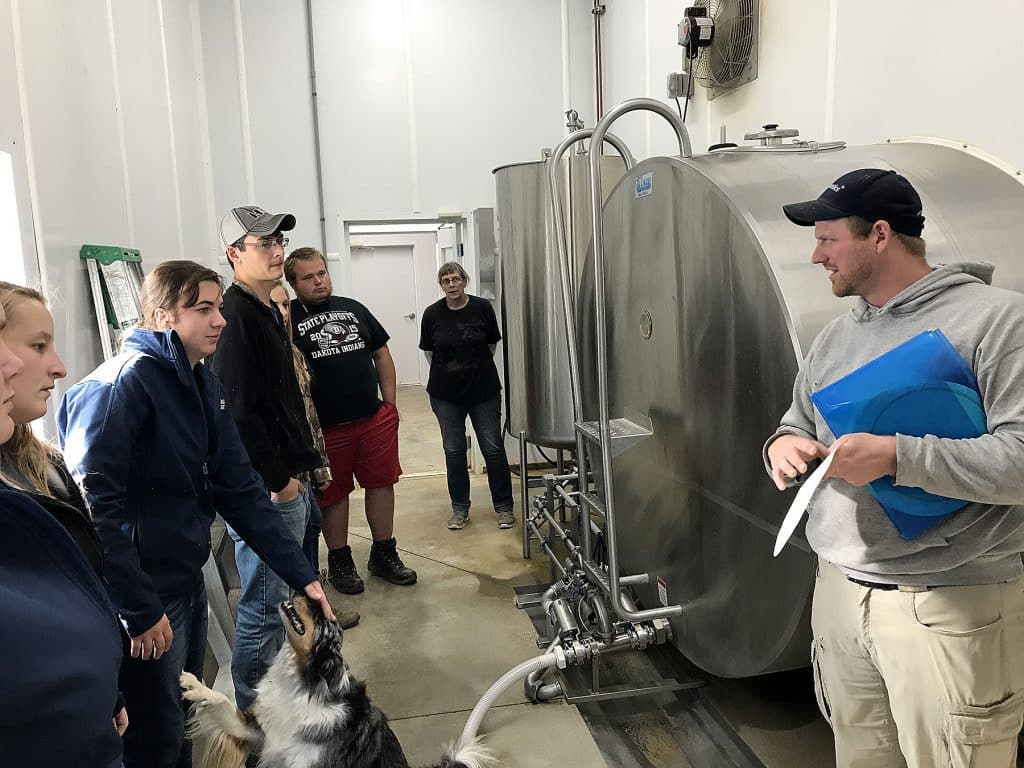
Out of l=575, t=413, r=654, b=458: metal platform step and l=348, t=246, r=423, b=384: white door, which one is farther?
l=348, t=246, r=423, b=384: white door

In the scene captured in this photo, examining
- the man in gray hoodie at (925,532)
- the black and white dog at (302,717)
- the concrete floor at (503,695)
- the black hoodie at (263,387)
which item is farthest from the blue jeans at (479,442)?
the man in gray hoodie at (925,532)

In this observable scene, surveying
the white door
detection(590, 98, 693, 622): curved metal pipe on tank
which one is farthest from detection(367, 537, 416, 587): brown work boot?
the white door

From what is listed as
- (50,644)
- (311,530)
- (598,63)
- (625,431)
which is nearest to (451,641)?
(311,530)

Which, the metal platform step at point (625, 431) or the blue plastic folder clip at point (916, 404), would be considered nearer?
the blue plastic folder clip at point (916, 404)

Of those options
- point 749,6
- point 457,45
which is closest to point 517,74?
point 457,45

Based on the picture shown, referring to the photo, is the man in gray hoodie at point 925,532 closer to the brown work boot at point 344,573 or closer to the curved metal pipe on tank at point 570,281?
the curved metal pipe on tank at point 570,281

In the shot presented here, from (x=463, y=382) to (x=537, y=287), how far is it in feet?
2.59

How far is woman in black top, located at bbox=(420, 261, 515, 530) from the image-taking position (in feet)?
13.8

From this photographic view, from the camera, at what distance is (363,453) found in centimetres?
346

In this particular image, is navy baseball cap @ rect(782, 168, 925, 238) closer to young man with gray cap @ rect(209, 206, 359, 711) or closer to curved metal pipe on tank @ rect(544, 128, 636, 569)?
curved metal pipe on tank @ rect(544, 128, 636, 569)

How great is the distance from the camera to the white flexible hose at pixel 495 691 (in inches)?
87.7

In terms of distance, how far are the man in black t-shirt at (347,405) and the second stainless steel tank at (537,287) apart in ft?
2.46

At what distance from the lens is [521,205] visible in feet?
12.4

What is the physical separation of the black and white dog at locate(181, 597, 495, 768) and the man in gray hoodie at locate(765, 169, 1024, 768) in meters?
1.10
